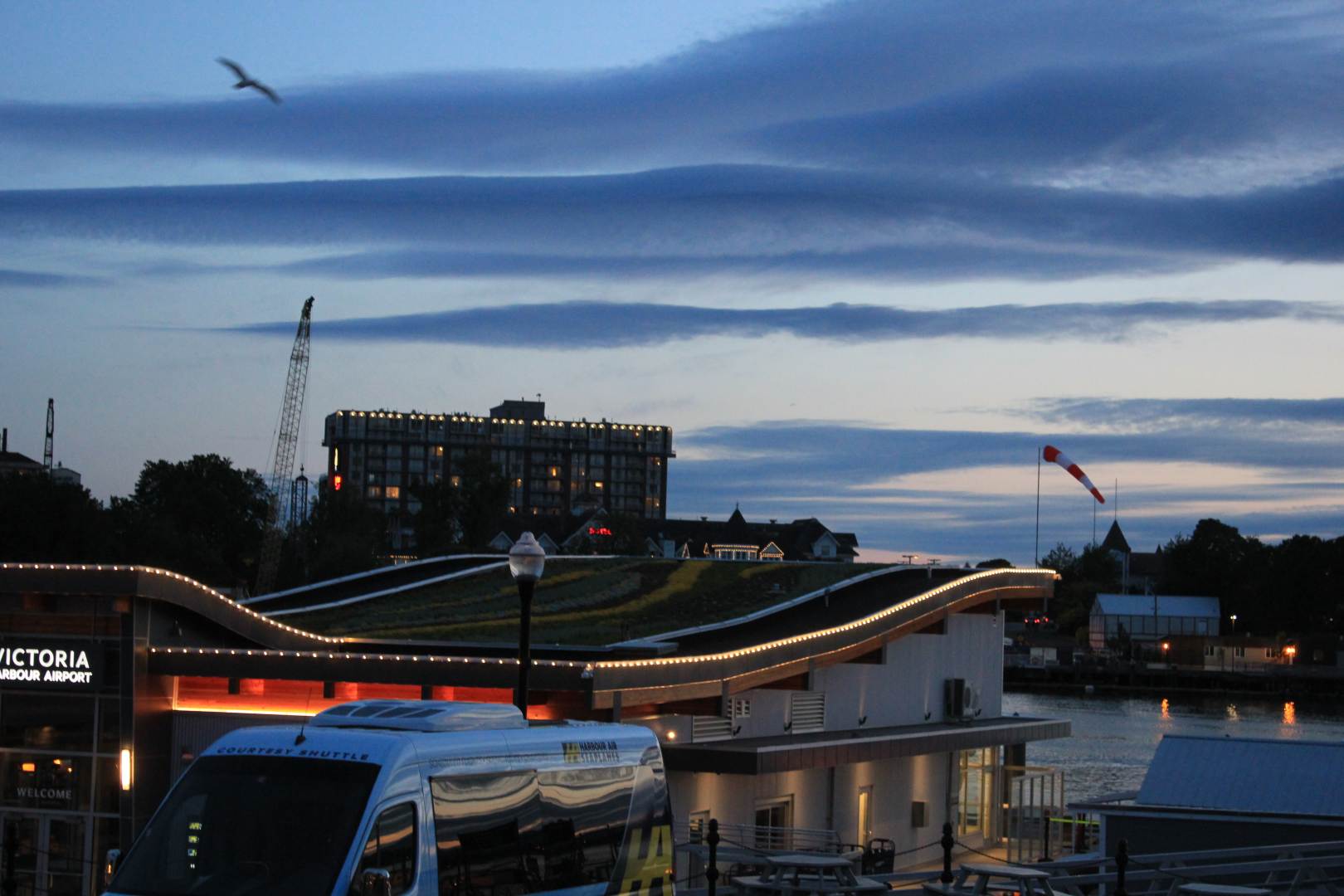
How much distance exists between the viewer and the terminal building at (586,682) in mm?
33312

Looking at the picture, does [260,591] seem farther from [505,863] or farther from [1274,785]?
[505,863]

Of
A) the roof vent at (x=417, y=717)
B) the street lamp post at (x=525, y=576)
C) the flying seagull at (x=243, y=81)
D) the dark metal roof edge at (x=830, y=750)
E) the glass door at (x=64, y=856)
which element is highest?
the flying seagull at (x=243, y=81)

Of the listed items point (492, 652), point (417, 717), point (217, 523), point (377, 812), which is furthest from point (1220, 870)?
point (217, 523)

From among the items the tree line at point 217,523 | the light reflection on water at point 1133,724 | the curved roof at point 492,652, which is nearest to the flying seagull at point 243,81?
the curved roof at point 492,652

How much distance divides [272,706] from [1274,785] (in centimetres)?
1976

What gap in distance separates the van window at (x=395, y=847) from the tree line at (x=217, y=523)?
10247cm

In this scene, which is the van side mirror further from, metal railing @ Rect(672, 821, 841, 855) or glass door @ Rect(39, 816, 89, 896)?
glass door @ Rect(39, 816, 89, 896)

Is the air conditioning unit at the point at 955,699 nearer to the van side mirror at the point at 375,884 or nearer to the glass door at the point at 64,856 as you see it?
the glass door at the point at 64,856

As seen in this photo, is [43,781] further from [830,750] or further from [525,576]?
[525,576]

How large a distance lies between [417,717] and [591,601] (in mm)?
31102

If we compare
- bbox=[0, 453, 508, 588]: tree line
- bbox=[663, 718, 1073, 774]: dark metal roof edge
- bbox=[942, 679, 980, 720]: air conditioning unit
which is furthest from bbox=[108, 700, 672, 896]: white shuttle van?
bbox=[0, 453, 508, 588]: tree line

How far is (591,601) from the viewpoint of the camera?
4575 cm

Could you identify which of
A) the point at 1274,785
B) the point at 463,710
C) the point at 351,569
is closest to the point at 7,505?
the point at 351,569

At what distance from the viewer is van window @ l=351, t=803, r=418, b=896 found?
13.3 meters
